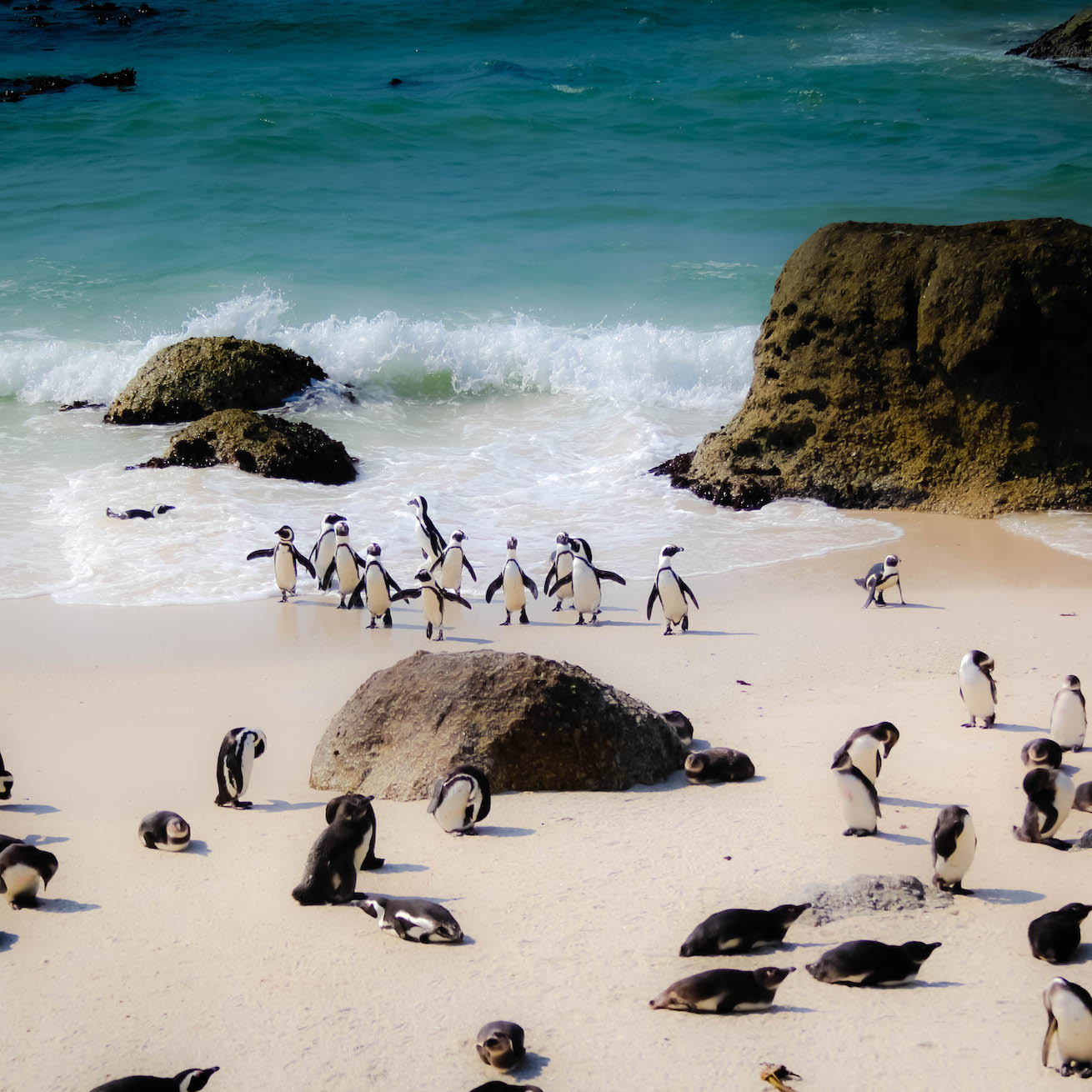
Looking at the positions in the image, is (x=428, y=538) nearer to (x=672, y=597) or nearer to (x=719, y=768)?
(x=672, y=597)

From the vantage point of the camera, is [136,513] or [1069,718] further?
[136,513]

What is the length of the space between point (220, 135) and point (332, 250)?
19.5 ft

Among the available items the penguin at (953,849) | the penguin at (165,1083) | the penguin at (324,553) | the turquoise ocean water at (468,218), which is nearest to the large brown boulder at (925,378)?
the turquoise ocean water at (468,218)

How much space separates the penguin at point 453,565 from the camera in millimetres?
10680

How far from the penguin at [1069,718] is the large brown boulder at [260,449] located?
30.0 ft

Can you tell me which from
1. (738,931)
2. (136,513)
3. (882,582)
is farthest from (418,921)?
(136,513)

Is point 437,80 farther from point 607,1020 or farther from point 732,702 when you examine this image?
point 607,1020

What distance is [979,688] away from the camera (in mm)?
6809

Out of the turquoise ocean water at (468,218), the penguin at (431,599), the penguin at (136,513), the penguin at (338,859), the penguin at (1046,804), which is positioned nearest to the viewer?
the penguin at (338,859)

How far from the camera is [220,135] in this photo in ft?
92.1

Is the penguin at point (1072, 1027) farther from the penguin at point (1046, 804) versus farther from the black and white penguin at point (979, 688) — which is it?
the black and white penguin at point (979, 688)

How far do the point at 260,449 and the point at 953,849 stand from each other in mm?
10463

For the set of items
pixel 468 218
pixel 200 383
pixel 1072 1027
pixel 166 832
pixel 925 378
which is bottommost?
pixel 200 383

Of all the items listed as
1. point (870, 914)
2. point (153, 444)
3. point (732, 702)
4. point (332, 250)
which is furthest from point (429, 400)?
point (870, 914)
